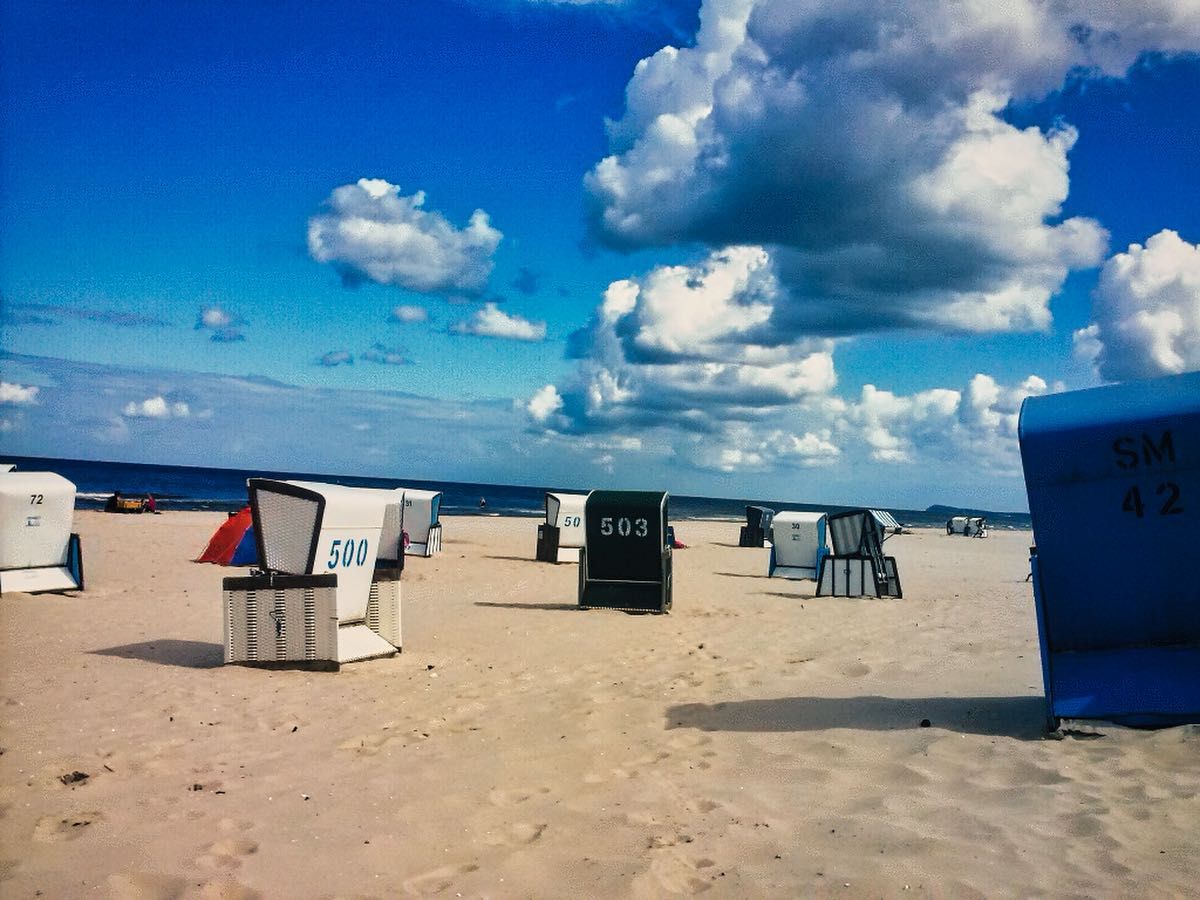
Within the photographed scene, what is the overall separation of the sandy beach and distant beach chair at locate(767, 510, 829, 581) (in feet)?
37.8

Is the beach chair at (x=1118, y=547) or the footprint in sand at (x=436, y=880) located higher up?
the beach chair at (x=1118, y=547)

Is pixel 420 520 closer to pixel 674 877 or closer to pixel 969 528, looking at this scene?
pixel 674 877

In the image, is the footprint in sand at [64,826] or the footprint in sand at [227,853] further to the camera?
the footprint in sand at [64,826]

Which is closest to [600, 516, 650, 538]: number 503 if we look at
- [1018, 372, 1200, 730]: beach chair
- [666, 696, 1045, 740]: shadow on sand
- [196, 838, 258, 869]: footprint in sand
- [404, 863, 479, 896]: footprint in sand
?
[666, 696, 1045, 740]: shadow on sand

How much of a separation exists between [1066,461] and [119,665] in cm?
871

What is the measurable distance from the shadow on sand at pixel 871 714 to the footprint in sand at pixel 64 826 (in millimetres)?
3960

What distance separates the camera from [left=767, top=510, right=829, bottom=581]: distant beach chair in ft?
75.9

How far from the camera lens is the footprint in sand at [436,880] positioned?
13.4 ft

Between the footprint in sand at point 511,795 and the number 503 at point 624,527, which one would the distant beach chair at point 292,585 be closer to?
the footprint in sand at point 511,795

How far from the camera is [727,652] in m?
10.8

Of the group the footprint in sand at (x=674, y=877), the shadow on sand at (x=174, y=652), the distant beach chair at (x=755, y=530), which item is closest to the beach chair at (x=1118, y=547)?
the footprint in sand at (x=674, y=877)

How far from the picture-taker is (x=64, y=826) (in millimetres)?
4758

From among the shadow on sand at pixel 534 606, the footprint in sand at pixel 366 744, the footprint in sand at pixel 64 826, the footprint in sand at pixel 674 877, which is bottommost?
the footprint in sand at pixel 674 877

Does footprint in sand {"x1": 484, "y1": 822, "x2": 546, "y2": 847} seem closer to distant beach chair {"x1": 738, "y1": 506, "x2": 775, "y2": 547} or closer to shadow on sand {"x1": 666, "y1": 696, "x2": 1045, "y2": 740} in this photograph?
shadow on sand {"x1": 666, "y1": 696, "x2": 1045, "y2": 740}
